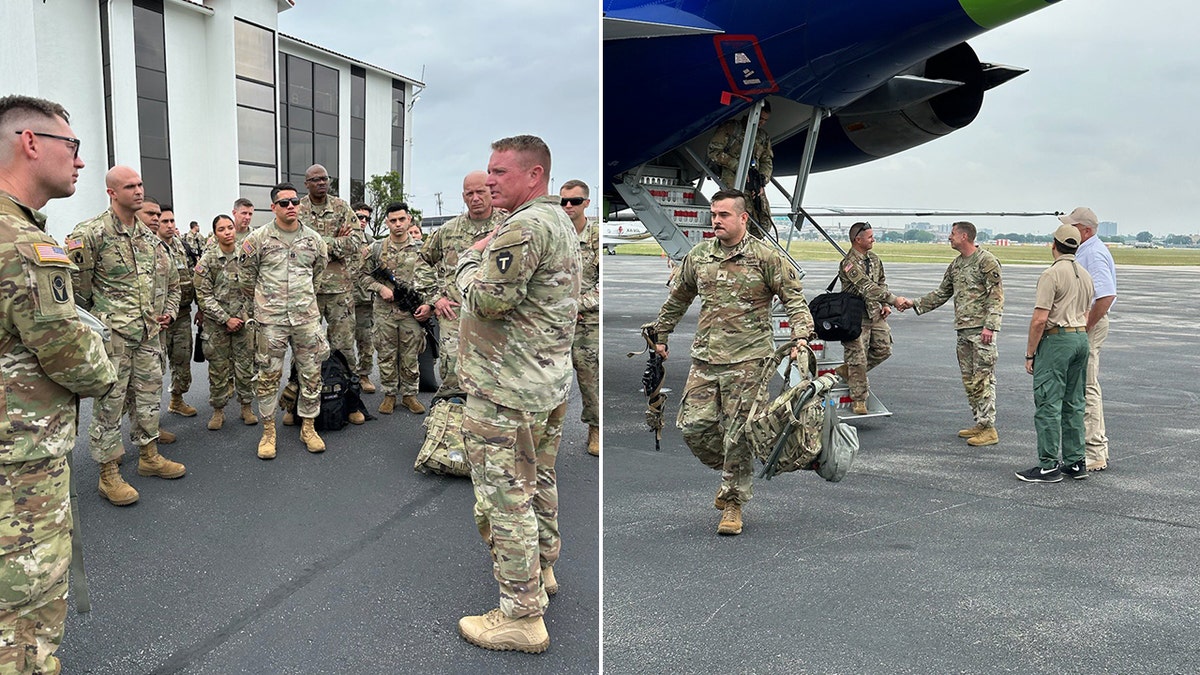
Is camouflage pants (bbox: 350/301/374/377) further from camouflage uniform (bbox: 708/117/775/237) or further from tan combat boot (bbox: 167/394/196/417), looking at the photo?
camouflage uniform (bbox: 708/117/775/237)

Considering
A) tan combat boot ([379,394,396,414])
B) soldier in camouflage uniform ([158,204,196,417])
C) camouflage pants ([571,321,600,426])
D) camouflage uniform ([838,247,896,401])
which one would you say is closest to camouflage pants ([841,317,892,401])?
camouflage uniform ([838,247,896,401])

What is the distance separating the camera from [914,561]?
12.2ft

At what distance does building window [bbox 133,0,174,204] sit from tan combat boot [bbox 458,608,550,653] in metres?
21.3

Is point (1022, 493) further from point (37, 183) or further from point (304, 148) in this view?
point (304, 148)

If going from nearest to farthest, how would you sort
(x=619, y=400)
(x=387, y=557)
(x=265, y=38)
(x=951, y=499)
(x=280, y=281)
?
(x=387, y=557) → (x=951, y=499) → (x=280, y=281) → (x=619, y=400) → (x=265, y=38)

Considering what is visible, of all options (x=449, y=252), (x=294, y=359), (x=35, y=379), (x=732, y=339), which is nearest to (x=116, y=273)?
(x=294, y=359)

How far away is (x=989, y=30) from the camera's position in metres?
5.34

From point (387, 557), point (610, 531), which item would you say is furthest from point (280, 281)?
point (610, 531)

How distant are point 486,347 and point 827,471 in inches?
77.5

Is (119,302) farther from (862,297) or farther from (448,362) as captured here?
(862,297)

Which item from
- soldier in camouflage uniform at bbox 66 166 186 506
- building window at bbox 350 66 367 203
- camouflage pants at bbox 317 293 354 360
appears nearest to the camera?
soldier in camouflage uniform at bbox 66 166 186 506

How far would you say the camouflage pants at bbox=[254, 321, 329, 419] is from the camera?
5215 mm

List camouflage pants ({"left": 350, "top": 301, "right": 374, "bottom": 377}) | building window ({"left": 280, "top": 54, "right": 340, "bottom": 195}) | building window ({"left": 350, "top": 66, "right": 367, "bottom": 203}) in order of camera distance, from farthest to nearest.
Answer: building window ({"left": 350, "top": 66, "right": 367, "bottom": 203}), building window ({"left": 280, "top": 54, "right": 340, "bottom": 195}), camouflage pants ({"left": 350, "top": 301, "right": 374, "bottom": 377})

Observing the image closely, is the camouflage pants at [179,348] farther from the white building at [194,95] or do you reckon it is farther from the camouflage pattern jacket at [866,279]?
the white building at [194,95]
